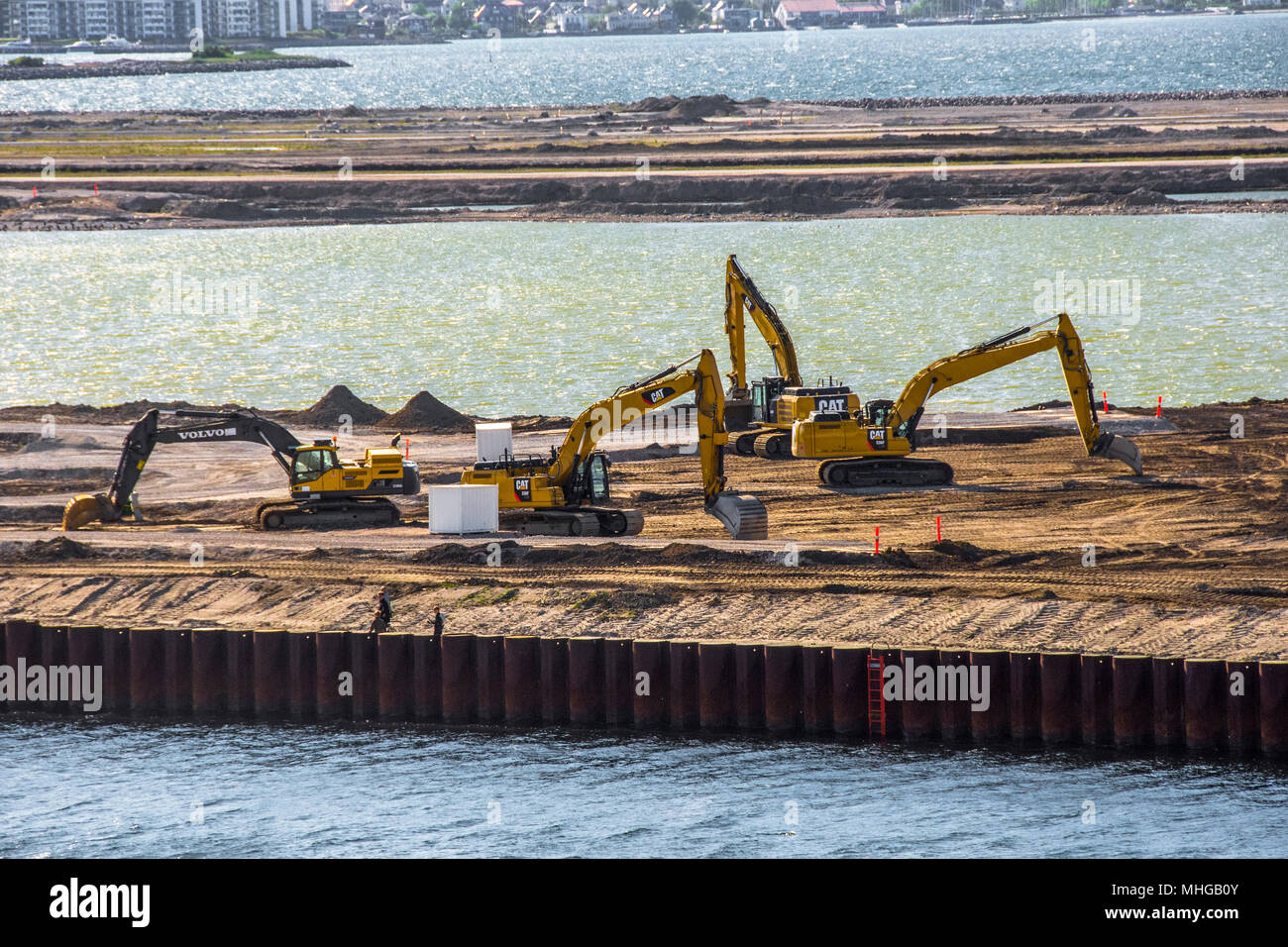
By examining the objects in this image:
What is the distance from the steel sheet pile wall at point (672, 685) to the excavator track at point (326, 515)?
7.76 meters

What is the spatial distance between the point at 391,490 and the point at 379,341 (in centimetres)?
4260

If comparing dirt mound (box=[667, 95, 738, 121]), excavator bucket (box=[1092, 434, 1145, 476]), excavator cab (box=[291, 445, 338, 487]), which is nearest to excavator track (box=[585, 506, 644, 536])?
excavator cab (box=[291, 445, 338, 487])

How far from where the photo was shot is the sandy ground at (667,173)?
123m

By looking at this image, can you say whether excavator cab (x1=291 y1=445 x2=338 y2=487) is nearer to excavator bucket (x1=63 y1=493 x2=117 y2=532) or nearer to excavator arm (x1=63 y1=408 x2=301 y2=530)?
excavator arm (x1=63 y1=408 x2=301 y2=530)

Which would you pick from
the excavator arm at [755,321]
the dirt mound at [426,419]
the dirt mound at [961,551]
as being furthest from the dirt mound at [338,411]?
the dirt mound at [961,551]

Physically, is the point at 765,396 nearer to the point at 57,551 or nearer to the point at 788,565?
the point at 788,565

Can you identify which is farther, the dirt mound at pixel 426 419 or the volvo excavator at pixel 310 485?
the dirt mound at pixel 426 419

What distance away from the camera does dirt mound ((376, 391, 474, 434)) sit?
194 ft

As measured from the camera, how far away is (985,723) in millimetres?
33281

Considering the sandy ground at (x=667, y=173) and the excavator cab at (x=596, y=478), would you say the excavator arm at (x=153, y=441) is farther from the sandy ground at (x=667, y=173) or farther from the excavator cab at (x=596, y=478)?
the sandy ground at (x=667, y=173)

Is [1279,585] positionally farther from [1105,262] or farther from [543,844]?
[1105,262]
